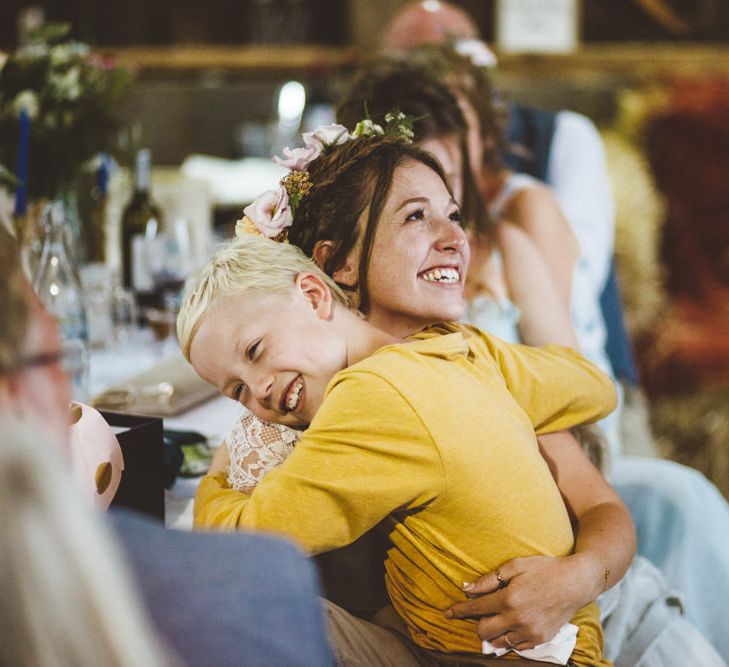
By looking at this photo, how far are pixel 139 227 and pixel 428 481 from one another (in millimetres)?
1569

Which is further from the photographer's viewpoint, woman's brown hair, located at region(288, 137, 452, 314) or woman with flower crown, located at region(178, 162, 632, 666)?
woman's brown hair, located at region(288, 137, 452, 314)

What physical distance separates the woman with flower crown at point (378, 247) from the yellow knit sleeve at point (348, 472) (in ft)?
0.55

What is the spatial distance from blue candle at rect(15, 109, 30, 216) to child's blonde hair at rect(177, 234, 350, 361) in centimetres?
99

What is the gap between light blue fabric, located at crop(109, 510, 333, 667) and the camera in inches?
22.4

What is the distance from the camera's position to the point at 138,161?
87.2 inches

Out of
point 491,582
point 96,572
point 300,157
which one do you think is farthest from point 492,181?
point 96,572

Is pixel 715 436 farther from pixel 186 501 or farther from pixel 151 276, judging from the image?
pixel 186 501

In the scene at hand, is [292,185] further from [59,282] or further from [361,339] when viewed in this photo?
[59,282]

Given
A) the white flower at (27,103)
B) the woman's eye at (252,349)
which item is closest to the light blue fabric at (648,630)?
the woman's eye at (252,349)

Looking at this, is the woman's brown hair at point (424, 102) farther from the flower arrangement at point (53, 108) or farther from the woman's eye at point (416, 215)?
the flower arrangement at point (53, 108)

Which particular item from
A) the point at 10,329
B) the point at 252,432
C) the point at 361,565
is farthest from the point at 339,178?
the point at 10,329

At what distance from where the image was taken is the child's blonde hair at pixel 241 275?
103cm

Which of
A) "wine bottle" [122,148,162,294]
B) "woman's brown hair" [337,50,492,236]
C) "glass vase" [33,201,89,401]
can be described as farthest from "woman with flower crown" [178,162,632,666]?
"wine bottle" [122,148,162,294]

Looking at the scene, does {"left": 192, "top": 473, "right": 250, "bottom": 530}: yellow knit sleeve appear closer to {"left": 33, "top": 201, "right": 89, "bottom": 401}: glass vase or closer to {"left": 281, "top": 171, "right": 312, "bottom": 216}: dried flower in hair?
{"left": 281, "top": 171, "right": 312, "bottom": 216}: dried flower in hair
